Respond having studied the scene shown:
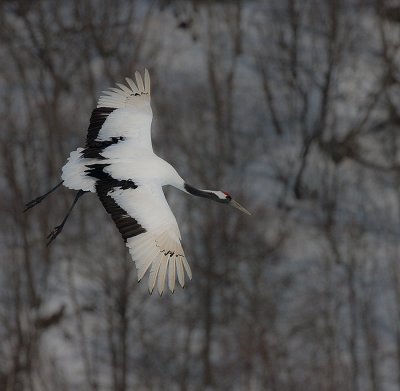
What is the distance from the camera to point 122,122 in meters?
16.7

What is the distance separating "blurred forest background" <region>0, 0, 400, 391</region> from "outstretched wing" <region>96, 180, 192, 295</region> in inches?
556

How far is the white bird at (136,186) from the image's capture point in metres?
14.6

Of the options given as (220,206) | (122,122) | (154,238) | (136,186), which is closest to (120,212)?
(136,186)

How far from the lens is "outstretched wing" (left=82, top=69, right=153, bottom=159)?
16.2m

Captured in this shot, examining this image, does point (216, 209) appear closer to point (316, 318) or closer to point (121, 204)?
point (316, 318)

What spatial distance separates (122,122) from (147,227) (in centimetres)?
217

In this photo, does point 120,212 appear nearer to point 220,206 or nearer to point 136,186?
point 136,186

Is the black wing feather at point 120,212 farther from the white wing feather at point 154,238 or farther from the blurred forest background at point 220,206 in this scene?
the blurred forest background at point 220,206

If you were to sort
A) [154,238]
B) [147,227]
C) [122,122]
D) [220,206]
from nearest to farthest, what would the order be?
[154,238], [147,227], [122,122], [220,206]

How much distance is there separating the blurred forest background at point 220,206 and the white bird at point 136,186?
1327 centimetres

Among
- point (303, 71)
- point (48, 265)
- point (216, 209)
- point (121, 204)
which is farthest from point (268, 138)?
point (121, 204)

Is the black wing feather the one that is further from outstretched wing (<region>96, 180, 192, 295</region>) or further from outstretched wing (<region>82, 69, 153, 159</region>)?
outstretched wing (<region>82, 69, 153, 159</region>)

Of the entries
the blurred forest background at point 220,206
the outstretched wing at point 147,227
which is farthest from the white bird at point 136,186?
the blurred forest background at point 220,206

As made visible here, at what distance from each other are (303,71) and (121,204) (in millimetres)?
22842
